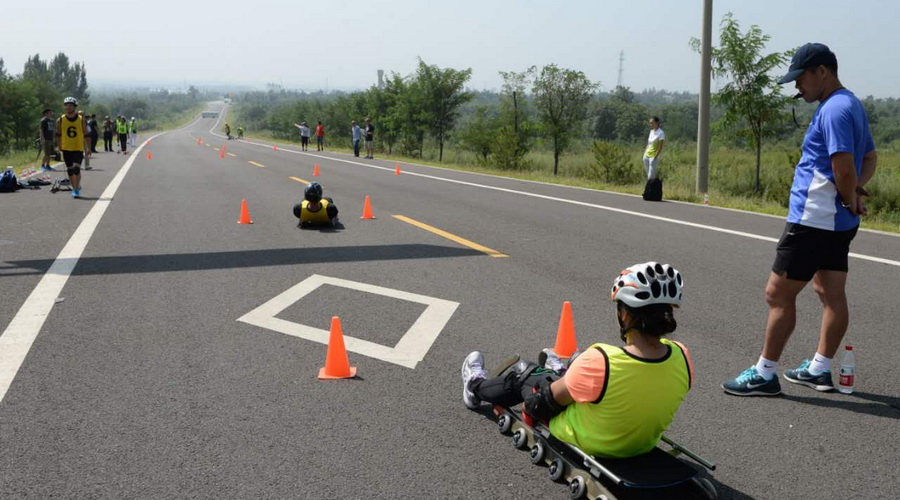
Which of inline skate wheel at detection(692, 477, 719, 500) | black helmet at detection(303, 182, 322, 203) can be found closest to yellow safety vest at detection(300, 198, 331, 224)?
black helmet at detection(303, 182, 322, 203)

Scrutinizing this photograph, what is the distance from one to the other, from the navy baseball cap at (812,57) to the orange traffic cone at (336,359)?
3.38m

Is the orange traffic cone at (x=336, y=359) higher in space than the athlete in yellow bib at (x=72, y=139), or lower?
lower

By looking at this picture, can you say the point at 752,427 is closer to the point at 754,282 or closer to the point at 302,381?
the point at 302,381

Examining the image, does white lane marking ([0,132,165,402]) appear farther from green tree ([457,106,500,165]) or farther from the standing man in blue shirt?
green tree ([457,106,500,165])

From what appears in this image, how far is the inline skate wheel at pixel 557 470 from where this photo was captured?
364cm

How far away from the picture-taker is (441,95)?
4478 centimetres

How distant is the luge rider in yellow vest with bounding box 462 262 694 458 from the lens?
3348 mm

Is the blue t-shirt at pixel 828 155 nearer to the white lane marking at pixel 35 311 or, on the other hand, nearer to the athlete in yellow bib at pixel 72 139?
the white lane marking at pixel 35 311

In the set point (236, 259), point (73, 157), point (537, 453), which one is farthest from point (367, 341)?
point (73, 157)

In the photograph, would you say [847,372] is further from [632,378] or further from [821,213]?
[632,378]

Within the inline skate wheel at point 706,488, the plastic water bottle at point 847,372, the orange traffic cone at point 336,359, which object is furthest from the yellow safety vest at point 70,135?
the inline skate wheel at point 706,488

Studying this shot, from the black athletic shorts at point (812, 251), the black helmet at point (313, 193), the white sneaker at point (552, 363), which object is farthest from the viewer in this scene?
the black helmet at point (313, 193)

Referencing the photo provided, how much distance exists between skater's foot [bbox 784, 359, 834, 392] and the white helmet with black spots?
2.20m

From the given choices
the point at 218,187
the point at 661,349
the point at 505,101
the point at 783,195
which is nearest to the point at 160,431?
the point at 661,349
